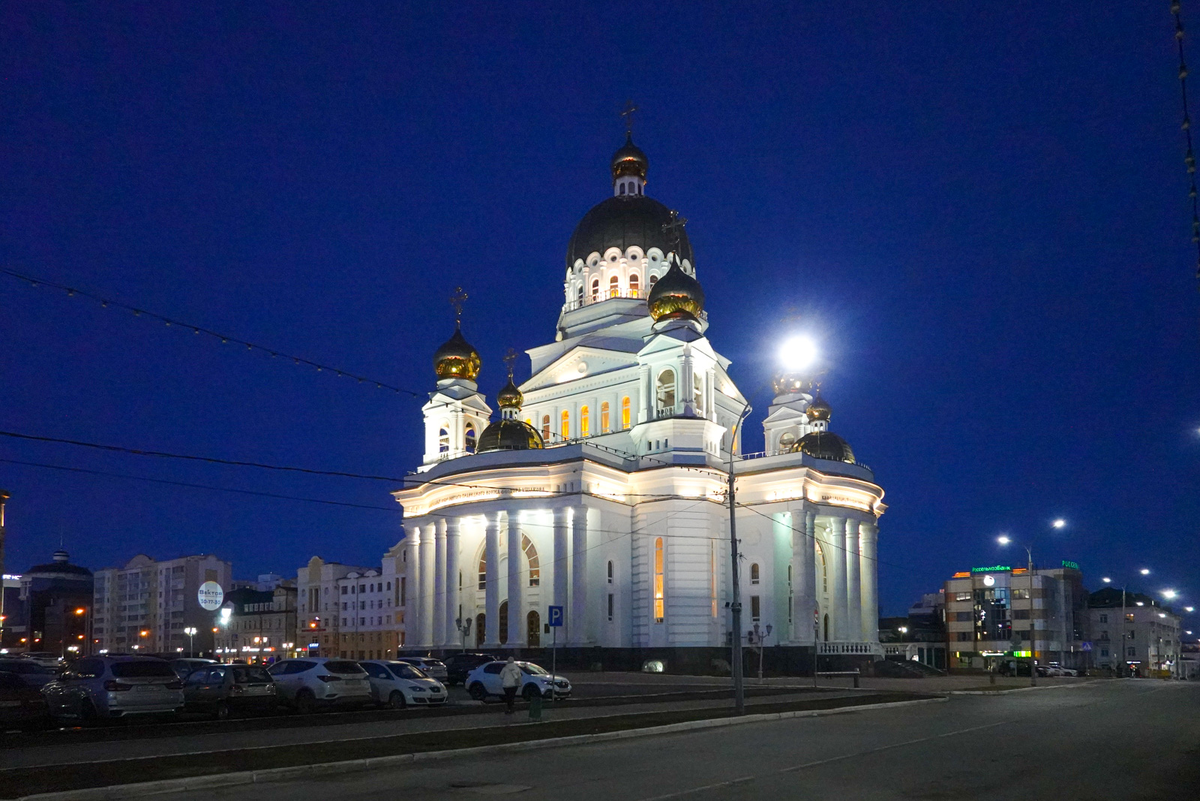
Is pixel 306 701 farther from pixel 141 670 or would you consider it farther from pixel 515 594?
pixel 515 594

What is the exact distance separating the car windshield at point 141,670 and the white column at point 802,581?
1575 inches

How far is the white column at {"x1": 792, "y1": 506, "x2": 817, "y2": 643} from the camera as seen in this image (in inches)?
2308

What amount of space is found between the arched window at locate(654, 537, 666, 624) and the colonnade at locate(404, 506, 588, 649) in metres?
4.46

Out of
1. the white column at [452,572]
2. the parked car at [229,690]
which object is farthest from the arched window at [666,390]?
the parked car at [229,690]

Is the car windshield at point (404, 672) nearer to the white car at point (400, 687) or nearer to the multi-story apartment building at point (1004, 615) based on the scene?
the white car at point (400, 687)

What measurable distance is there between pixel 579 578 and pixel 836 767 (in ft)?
131

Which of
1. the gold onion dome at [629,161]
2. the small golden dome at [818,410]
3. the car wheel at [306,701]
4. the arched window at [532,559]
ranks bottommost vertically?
the car wheel at [306,701]

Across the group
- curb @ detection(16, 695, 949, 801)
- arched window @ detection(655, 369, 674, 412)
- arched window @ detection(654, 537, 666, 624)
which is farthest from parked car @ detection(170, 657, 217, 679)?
arched window @ detection(655, 369, 674, 412)

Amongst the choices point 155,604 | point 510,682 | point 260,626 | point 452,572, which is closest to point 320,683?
point 510,682

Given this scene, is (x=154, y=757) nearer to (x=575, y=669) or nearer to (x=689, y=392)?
(x=575, y=669)

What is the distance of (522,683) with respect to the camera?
33844 millimetres

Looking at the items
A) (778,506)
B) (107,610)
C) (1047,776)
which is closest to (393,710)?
(1047,776)

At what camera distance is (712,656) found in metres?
57.5

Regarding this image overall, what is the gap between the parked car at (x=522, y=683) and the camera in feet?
111
